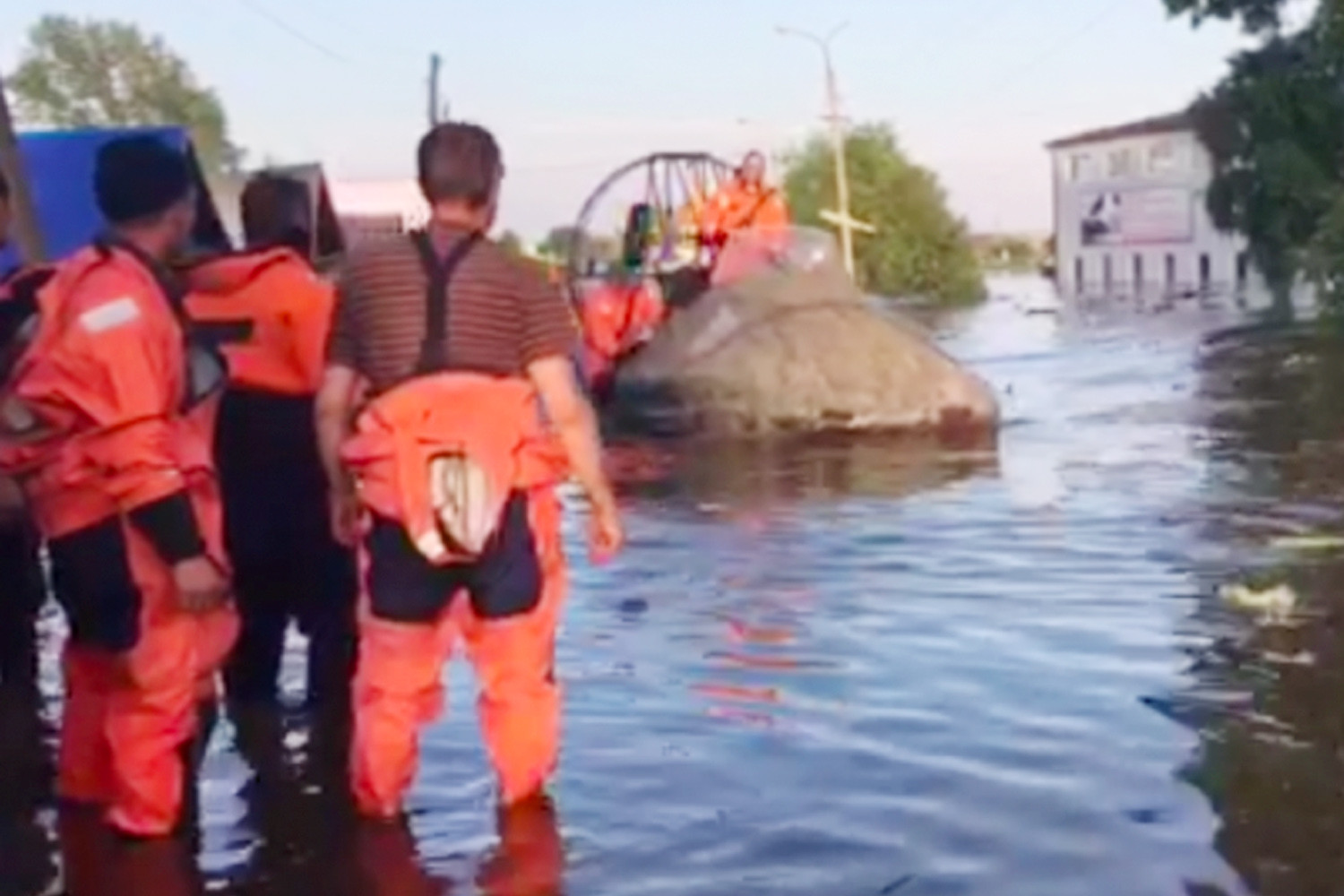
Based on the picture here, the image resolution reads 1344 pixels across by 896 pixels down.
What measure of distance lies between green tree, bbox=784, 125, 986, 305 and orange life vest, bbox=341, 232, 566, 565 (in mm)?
87443

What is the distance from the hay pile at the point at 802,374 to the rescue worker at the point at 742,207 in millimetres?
2788

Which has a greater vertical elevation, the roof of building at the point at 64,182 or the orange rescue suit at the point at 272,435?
the roof of building at the point at 64,182

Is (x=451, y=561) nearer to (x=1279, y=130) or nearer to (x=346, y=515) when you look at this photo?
(x=346, y=515)

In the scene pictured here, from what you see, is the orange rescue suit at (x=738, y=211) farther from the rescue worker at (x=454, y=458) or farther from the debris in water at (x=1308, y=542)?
the rescue worker at (x=454, y=458)

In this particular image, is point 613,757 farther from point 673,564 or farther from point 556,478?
point 673,564

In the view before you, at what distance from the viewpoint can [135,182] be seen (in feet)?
22.2

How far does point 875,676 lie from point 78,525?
3.09 metres

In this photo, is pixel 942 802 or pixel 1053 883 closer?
pixel 1053 883

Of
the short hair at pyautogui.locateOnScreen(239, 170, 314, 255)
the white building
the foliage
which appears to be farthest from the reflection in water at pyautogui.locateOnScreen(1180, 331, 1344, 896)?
the white building

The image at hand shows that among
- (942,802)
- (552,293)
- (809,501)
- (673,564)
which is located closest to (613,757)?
(942,802)

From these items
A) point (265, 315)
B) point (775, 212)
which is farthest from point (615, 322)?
point (265, 315)

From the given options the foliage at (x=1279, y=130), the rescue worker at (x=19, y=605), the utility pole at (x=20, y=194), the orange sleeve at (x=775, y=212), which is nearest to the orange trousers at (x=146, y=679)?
the rescue worker at (x=19, y=605)

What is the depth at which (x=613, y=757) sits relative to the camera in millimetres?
7734

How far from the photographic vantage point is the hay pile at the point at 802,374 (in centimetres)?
1989
